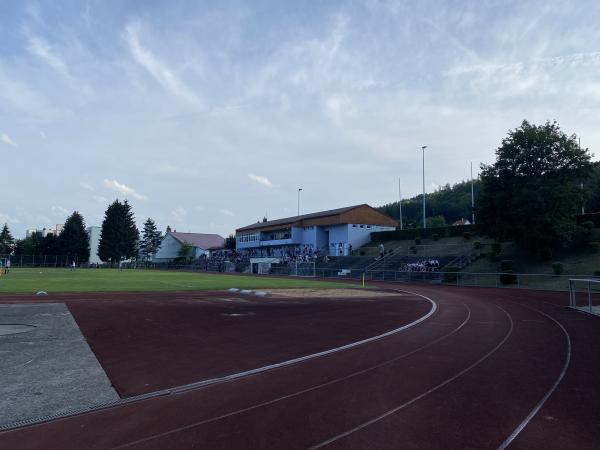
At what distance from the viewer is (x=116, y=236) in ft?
318

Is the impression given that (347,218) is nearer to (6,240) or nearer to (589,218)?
(589,218)

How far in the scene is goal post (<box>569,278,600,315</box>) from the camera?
16.6m

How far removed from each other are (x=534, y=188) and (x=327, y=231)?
4136 cm

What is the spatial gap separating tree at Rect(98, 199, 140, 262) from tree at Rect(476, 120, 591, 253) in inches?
3273

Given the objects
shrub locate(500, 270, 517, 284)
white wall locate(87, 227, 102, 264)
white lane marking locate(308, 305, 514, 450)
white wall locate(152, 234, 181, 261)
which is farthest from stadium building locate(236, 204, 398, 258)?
white lane marking locate(308, 305, 514, 450)

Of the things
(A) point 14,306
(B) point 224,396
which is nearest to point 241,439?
(B) point 224,396

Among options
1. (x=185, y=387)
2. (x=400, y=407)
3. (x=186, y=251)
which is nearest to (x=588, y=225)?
(x=400, y=407)

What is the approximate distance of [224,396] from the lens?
618 cm

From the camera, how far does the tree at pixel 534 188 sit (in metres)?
32.6

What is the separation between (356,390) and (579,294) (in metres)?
23.0

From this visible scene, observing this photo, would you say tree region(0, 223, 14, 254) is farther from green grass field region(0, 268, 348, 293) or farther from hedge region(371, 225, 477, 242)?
hedge region(371, 225, 477, 242)

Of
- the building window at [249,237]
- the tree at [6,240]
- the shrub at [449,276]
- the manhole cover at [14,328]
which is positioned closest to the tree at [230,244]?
the building window at [249,237]

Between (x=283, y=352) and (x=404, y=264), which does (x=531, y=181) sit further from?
(x=283, y=352)

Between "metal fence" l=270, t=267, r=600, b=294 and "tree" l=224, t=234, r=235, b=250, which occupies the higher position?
"tree" l=224, t=234, r=235, b=250
